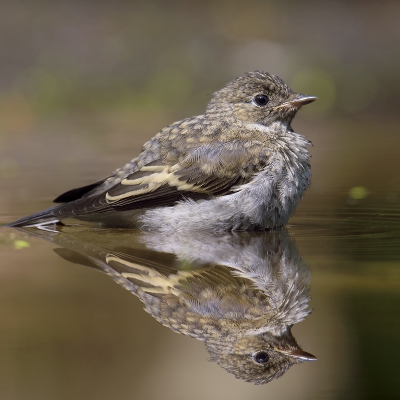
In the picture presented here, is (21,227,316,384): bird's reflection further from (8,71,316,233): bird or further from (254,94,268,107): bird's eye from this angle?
(254,94,268,107): bird's eye

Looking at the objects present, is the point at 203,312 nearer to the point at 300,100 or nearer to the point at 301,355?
the point at 301,355

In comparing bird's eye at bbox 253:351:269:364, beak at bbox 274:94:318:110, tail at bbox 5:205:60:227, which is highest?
beak at bbox 274:94:318:110

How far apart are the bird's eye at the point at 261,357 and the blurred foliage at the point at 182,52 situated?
11630 millimetres

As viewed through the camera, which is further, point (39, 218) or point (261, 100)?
point (261, 100)

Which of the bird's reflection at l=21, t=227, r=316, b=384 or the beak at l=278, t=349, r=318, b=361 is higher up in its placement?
the bird's reflection at l=21, t=227, r=316, b=384

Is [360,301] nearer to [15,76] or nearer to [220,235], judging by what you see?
[220,235]

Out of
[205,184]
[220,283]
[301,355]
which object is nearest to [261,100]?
[205,184]

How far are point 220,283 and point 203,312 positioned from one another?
1.98 feet

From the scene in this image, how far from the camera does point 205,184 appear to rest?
269 inches

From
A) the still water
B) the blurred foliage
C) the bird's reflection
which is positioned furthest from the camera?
the blurred foliage

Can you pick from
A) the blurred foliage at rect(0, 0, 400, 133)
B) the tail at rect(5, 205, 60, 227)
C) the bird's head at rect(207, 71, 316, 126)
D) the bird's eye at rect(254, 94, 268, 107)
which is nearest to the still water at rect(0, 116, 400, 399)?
the tail at rect(5, 205, 60, 227)

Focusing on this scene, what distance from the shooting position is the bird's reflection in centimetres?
396

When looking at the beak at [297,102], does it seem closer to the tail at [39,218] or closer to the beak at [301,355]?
the tail at [39,218]

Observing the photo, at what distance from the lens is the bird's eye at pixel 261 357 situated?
3.83 metres
